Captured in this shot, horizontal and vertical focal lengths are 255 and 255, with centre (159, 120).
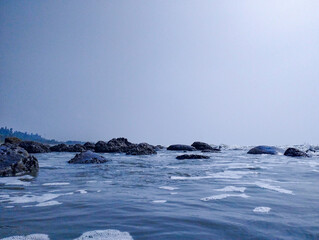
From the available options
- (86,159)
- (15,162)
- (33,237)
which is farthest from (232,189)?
(86,159)

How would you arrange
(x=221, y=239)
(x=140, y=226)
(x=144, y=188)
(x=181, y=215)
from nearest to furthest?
(x=221, y=239)
(x=140, y=226)
(x=181, y=215)
(x=144, y=188)

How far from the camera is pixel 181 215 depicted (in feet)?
12.6

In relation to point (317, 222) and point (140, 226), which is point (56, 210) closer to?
point (140, 226)

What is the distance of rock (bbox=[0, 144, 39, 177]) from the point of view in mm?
8250

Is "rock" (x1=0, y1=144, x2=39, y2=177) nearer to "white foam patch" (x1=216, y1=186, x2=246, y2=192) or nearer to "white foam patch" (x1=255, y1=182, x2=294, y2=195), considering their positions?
"white foam patch" (x1=216, y1=186, x2=246, y2=192)

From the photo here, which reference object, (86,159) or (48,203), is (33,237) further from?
(86,159)

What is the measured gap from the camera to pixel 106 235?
3047 mm

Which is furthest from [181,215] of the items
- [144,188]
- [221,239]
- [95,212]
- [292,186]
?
[292,186]

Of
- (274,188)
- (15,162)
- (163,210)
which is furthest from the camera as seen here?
(15,162)

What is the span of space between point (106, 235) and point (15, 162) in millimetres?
7179

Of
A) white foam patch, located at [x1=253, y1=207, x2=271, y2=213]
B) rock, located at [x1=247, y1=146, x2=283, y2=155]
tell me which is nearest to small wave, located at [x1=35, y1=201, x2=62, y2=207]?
white foam patch, located at [x1=253, y1=207, x2=271, y2=213]

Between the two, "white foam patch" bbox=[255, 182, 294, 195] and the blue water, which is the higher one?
"white foam patch" bbox=[255, 182, 294, 195]

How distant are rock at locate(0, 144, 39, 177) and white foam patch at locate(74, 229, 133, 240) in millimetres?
6381

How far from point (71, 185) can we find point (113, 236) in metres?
3.89
